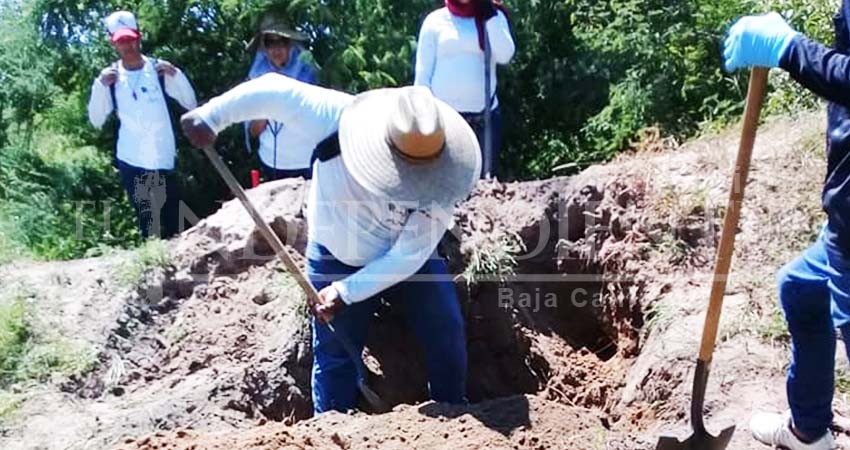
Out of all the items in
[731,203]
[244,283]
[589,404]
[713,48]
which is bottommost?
[589,404]

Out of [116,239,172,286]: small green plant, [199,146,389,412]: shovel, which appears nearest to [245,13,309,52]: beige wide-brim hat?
[116,239,172,286]: small green plant

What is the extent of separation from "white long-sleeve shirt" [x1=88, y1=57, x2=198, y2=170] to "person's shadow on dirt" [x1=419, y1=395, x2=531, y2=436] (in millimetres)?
3159

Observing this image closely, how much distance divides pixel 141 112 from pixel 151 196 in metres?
0.50

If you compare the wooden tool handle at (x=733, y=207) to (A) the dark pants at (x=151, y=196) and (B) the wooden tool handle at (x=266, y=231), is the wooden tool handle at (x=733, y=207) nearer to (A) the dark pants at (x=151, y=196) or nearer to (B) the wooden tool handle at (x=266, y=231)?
(B) the wooden tool handle at (x=266, y=231)

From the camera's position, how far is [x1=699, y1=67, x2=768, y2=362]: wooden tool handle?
4.54 meters

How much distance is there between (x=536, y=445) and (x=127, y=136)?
3742mm

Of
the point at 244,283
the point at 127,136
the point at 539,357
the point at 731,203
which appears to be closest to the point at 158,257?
the point at 244,283

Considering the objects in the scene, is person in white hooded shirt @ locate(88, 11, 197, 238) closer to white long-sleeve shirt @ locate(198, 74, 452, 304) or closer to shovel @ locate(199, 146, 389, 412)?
shovel @ locate(199, 146, 389, 412)

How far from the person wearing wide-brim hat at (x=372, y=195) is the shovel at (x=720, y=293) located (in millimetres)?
1016

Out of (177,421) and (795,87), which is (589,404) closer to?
(177,421)

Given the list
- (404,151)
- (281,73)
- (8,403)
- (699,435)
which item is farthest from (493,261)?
(8,403)

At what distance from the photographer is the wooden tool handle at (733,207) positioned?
179 inches

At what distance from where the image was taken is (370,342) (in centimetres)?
661

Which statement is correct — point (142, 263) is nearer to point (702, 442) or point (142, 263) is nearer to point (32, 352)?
point (32, 352)
